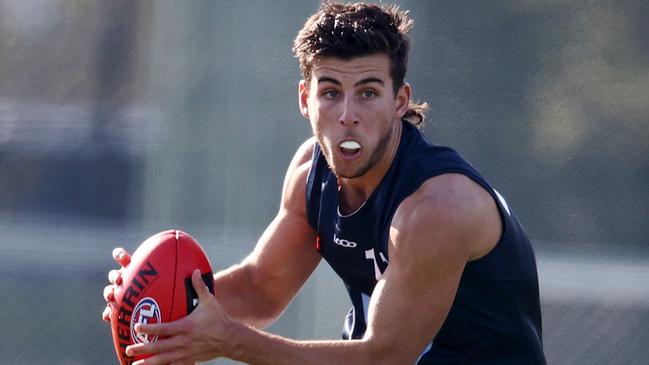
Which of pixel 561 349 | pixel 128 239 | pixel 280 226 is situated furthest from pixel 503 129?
pixel 128 239

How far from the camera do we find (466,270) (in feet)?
10.2

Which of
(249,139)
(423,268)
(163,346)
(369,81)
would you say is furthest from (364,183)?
(249,139)

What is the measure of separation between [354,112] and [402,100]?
0.26 metres

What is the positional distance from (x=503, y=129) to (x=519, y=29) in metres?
0.40

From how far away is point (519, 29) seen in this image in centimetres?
448

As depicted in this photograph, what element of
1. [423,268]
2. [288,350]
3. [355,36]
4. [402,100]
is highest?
[355,36]

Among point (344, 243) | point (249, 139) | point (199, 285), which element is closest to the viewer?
point (199, 285)

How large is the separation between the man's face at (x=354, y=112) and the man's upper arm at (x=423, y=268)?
208mm

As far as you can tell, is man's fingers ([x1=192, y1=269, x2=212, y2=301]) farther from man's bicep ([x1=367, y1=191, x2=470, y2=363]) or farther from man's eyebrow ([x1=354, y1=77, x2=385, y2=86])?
man's eyebrow ([x1=354, y1=77, x2=385, y2=86])

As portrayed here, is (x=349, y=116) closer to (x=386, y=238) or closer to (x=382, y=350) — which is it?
(x=386, y=238)

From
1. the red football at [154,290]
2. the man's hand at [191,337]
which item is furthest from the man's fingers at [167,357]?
the red football at [154,290]

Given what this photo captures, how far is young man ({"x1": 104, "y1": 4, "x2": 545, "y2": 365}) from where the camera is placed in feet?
9.61

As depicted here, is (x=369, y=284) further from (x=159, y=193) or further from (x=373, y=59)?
(x=159, y=193)

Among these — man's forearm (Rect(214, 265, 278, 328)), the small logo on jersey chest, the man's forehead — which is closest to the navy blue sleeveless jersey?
the small logo on jersey chest
